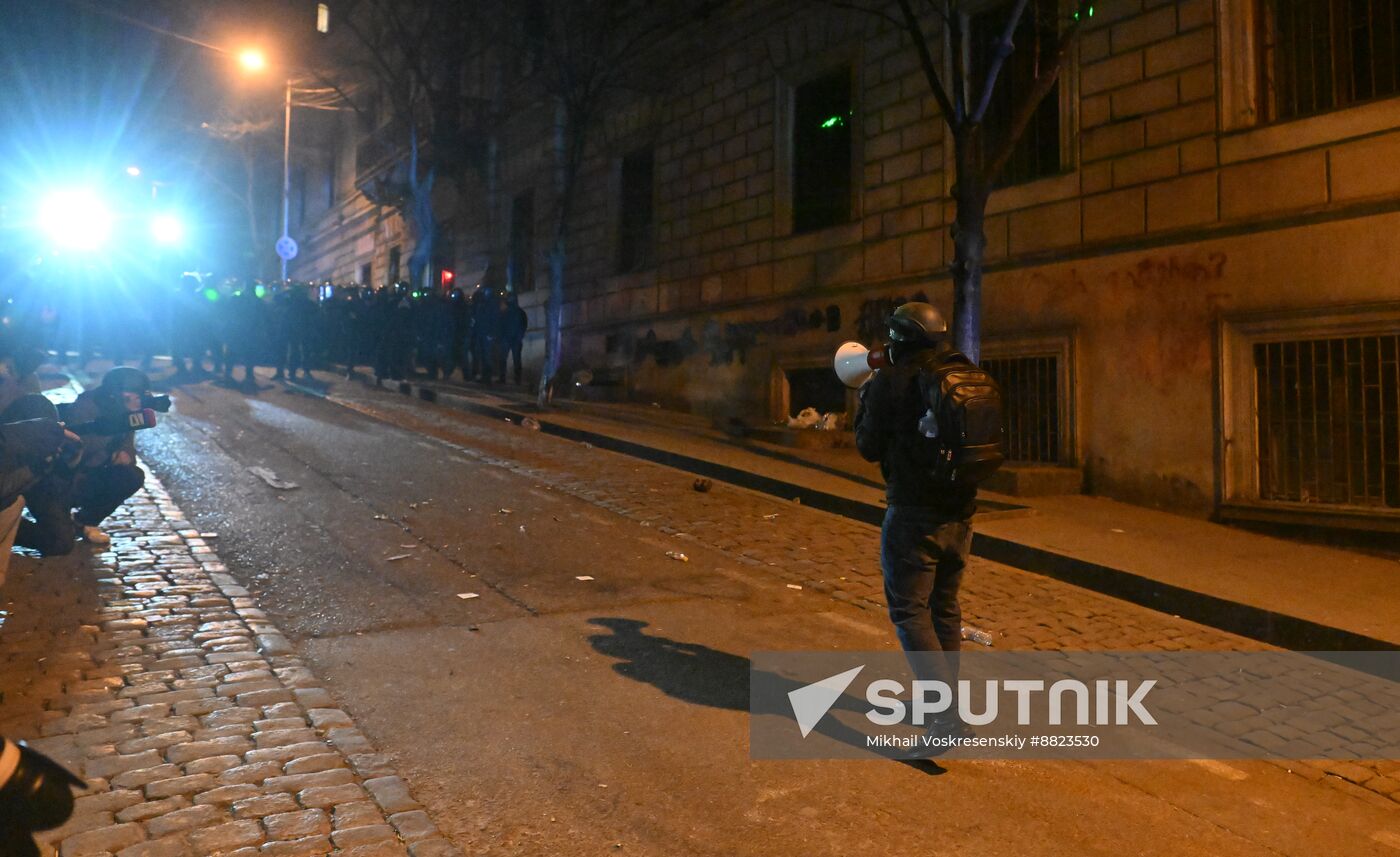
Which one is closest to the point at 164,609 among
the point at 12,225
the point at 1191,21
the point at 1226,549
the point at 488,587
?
the point at 488,587

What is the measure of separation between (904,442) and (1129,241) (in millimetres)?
7733

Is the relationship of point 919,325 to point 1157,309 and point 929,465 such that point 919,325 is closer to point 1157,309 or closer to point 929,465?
point 929,465

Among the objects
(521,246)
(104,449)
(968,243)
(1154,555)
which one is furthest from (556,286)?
(1154,555)

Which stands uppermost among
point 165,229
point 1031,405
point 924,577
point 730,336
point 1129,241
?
point 165,229

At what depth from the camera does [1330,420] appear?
9.05 m

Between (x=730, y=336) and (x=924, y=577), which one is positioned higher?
(x=730, y=336)

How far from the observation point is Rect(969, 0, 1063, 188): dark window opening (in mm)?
11742

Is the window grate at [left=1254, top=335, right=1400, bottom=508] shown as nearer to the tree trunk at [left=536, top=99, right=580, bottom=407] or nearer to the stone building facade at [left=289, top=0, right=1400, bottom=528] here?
the stone building facade at [left=289, top=0, right=1400, bottom=528]

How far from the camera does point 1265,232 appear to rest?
367 inches

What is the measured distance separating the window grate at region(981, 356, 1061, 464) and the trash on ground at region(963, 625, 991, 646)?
18.8 ft

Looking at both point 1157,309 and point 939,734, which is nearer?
point 939,734

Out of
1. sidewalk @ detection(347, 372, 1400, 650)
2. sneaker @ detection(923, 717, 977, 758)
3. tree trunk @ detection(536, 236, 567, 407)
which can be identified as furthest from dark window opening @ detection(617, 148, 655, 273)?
sneaker @ detection(923, 717, 977, 758)

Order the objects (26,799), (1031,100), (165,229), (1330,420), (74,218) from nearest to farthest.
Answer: (26,799) < (1330,420) < (1031,100) < (74,218) < (165,229)

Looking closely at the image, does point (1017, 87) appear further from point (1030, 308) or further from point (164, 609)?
point (164, 609)
